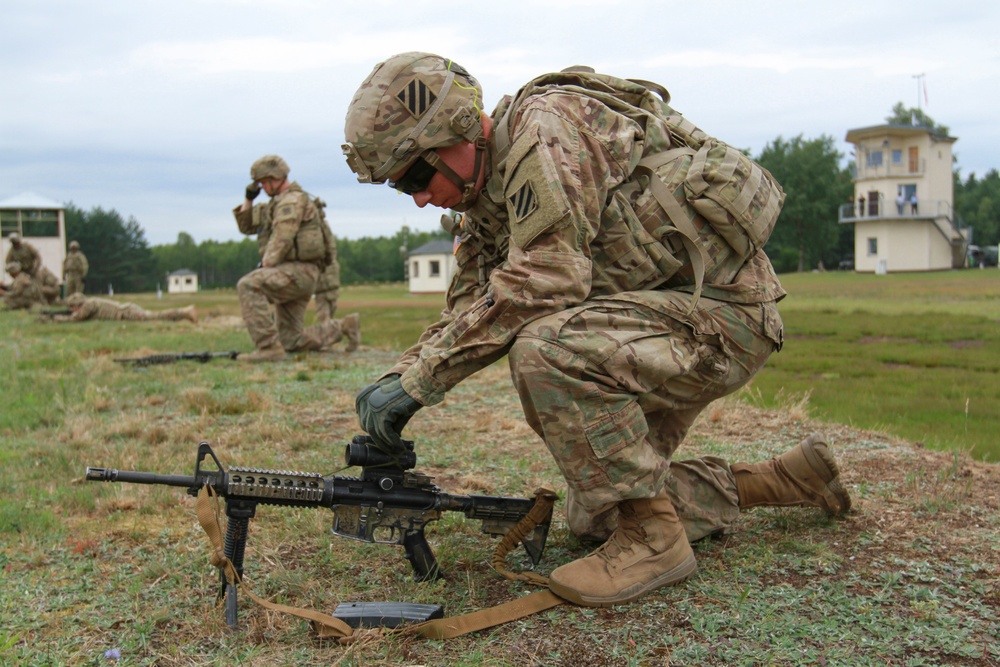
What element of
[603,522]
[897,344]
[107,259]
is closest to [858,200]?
[897,344]

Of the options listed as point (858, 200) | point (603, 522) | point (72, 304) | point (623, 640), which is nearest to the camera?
point (623, 640)

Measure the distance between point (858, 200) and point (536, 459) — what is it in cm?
5768

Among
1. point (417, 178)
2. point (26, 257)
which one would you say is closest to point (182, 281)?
point (26, 257)

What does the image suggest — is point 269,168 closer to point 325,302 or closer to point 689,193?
point 325,302

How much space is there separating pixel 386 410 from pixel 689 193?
1.35 m

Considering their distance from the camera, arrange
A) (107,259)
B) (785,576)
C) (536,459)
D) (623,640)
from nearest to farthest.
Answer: (623,640), (785,576), (536,459), (107,259)

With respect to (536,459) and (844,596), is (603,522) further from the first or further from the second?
(536,459)

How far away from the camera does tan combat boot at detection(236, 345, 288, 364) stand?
36.4ft

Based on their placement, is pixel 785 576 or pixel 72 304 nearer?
pixel 785 576

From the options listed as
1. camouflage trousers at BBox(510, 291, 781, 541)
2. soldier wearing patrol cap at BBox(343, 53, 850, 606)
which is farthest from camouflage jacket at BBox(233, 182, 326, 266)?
camouflage trousers at BBox(510, 291, 781, 541)

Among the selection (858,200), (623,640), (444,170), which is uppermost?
(858,200)

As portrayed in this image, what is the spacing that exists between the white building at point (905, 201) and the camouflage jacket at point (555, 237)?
55.5m

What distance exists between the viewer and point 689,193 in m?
3.28

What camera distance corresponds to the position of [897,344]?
1344 cm
